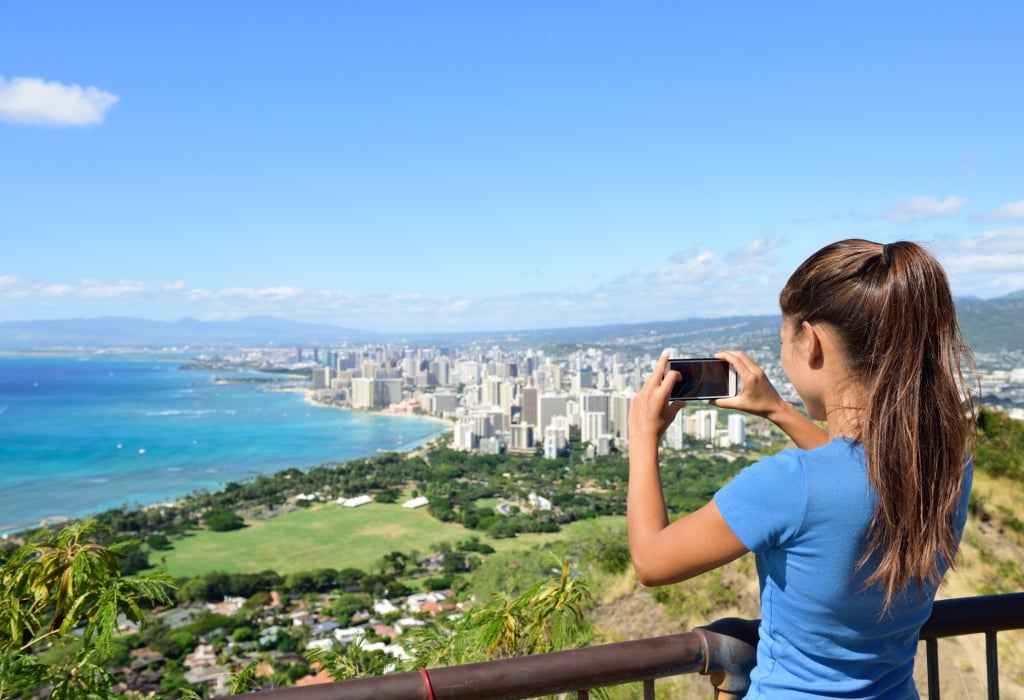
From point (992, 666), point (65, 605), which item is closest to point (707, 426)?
point (992, 666)

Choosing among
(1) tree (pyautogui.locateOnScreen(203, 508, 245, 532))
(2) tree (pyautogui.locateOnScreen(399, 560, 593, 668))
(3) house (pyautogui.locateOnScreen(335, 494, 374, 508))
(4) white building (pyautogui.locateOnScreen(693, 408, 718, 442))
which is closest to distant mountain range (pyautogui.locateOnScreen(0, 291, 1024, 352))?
(4) white building (pyautogui.locateOnScreen(693, 408, 718, 442))

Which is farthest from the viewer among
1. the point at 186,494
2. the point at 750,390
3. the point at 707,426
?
the point at 707,426

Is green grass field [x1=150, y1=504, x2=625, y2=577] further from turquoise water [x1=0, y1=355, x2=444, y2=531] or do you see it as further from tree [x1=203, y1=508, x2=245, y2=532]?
turquoise water [x1=0, y1=355, x2=444, y2=531]

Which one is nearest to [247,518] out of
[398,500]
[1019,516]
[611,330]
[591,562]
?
[398,500]

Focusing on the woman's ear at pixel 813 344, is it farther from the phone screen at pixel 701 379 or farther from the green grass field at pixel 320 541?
the green grass field at pixel 320 541

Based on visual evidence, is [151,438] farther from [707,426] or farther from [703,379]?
[703,379]

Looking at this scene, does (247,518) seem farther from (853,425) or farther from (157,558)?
(853,425)

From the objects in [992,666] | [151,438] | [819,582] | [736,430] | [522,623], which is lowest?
[151,438]

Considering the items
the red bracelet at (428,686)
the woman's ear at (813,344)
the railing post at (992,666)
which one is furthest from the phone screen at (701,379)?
the railing post at (992,666)
